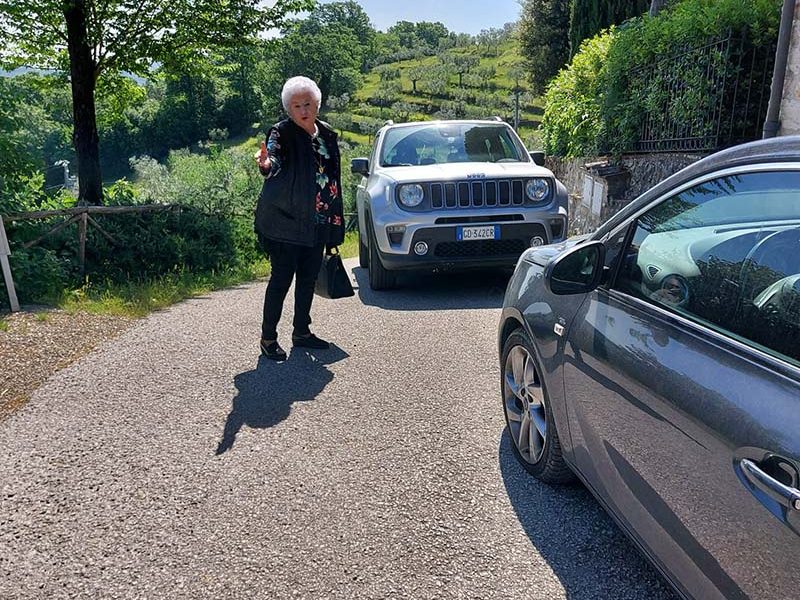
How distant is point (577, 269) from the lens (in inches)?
103

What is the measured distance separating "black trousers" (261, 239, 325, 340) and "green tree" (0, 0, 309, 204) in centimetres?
864

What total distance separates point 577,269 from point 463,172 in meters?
4.80

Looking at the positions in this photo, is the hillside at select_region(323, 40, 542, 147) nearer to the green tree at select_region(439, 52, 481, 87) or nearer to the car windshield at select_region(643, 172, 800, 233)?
the green tree at select_region(439, 52, 481, 87)

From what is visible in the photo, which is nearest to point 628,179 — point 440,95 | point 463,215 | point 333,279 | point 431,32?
point 463,215

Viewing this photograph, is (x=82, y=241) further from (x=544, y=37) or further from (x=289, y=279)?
(x=544, y=37)

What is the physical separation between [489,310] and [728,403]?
5065 millimetres

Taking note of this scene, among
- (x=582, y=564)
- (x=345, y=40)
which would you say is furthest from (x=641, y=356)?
(x=345, y=40)

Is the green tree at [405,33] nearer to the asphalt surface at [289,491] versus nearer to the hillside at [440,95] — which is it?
the hillside at [440,95]

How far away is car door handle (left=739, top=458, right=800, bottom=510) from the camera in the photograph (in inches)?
58.0

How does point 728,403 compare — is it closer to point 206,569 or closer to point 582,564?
point 582,564

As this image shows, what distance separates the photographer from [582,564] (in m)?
2.62

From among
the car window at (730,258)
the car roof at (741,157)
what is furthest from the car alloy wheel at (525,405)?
the car roof at (741,157)

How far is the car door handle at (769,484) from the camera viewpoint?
147 cm

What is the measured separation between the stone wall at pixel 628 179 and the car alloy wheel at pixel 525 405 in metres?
4.31
